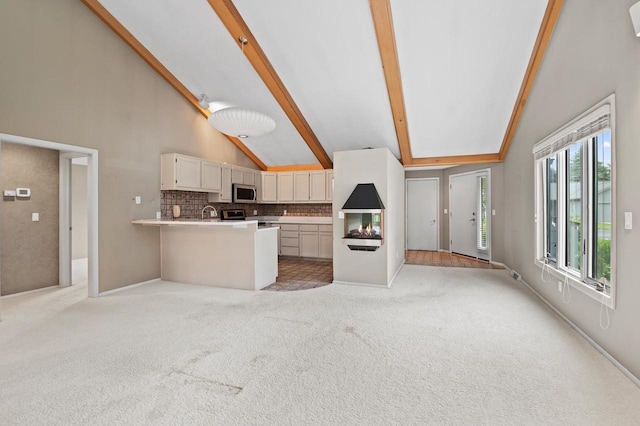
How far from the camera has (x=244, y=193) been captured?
6.80m

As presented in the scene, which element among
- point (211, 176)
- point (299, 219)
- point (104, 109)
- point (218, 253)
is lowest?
point (218, 253)

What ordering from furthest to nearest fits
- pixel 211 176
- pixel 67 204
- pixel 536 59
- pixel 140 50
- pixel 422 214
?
pixel 422 214 < pixel 211 176 < pixel 67 204 < pixel 140 50 < pixel 536 59

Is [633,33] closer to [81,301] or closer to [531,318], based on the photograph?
[531,318]

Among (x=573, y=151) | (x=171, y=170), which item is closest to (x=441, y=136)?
(x=573, y=151)

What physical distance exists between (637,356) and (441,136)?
4.50m

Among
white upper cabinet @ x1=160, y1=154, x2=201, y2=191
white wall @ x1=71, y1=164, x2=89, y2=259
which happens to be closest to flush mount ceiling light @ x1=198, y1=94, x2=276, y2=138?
white upper cabinet @ x1=160, y1=154, x2=201, y2=191

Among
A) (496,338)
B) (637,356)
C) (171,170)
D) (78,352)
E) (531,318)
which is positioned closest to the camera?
(637,356)

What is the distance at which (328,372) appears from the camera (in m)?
2.25

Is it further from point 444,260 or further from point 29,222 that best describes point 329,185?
point 29,222

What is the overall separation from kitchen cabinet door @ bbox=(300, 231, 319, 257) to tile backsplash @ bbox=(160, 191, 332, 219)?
2.36ft

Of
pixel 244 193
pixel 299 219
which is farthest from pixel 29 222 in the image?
pixel 299 219

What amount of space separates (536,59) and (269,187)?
18.7 feet

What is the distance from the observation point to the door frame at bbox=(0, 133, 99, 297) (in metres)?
3.72

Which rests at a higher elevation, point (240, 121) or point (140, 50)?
point (140, 50)
